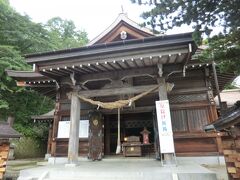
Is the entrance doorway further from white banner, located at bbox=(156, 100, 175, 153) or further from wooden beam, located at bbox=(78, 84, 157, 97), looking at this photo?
white banner, located at bbox=(156, 100, 175, 153)

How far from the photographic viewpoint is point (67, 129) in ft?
30.1

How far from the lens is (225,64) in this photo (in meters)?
4.42

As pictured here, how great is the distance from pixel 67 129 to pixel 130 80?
373 cm

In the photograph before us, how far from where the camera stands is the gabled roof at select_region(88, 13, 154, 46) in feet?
30.2

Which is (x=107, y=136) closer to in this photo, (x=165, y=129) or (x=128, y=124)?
(x=128, y=124)

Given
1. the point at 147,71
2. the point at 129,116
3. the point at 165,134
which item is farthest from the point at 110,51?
the point at 129,116

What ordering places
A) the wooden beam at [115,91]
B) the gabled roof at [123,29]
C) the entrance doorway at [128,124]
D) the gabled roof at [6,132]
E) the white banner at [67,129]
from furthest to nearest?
the entrance doorway at [128,124]
the gabled roof at [123,29]
the white banner at [67,129]
the wooden beam at [115,91]
the gabled roof at [6,132]

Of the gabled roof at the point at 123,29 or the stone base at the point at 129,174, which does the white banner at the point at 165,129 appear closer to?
the stone base at the point at 129,174

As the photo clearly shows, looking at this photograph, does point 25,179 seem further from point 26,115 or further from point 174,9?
point 26,115

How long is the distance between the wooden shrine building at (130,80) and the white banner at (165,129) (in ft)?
1.21

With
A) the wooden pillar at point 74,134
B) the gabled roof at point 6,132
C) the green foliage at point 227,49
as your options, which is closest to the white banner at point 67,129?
the wooden pillar at point 74,134

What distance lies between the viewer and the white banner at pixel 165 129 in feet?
19.5

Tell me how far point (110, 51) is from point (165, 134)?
307 cm

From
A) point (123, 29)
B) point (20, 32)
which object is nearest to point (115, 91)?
point (123, 29)
